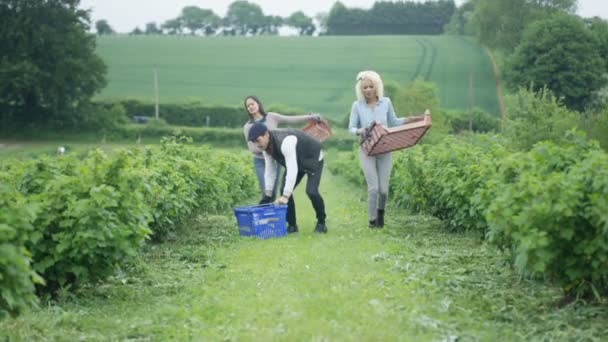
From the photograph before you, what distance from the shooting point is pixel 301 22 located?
463 ft

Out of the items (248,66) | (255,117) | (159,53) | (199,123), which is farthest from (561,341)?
(159,53)

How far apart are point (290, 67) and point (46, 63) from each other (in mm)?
35049

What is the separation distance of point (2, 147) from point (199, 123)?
19857 millimetres

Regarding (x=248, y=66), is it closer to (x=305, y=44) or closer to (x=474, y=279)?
(x=305, y=44)

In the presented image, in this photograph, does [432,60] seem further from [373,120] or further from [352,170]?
[373,120]

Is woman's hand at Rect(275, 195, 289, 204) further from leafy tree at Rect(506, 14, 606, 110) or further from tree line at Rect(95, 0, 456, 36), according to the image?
tree line at Rect(95, 0, 456, 36)

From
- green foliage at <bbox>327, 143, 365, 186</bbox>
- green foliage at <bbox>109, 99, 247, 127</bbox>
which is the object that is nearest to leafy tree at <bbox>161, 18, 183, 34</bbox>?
green foliage at <bbox>109, 99, 247, 127</bbox>

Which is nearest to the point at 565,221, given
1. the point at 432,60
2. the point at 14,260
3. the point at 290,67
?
the point at 14,260

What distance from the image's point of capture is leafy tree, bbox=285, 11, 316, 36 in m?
141

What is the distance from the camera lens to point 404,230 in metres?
13.0

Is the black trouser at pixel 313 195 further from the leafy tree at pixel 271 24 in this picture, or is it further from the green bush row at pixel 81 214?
the leafy tree at pixel 271 24

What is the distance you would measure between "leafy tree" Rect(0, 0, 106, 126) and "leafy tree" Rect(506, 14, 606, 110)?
31.4 m

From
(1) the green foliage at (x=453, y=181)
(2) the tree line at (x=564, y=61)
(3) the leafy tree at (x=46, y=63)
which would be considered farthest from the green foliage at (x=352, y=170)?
(2) the tree line at (x=564, y=61)

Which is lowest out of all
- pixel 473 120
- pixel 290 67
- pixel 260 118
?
pixel 473 120
